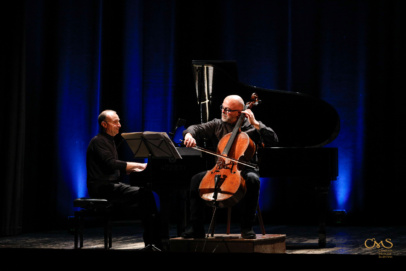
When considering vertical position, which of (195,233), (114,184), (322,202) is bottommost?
(195,233)

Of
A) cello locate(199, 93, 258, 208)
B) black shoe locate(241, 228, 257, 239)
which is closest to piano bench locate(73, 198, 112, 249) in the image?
cello locate(199, 93, 258, 208)

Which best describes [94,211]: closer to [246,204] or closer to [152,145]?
[152,145]

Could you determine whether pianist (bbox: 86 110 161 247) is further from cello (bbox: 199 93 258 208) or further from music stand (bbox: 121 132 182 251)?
cello (bbox: 199 93 258 208)

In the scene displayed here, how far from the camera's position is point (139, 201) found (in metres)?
4.40

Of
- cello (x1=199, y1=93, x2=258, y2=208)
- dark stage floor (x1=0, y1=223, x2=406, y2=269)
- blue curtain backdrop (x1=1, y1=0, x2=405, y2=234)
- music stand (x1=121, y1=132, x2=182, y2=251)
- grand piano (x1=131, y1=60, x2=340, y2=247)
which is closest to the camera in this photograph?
dark stage floor (x1=0, y1=223, x2=406, y2=269)

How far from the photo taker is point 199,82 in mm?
4793

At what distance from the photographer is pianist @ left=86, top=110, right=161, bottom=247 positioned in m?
4.34

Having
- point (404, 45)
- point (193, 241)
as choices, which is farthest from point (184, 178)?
point (404, 45)

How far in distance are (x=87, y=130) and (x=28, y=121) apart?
72cm

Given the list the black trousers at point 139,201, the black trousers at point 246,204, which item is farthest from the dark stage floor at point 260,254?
the black trousers at point 246,204

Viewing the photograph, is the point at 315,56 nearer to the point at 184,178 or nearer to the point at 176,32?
the point at 176,32

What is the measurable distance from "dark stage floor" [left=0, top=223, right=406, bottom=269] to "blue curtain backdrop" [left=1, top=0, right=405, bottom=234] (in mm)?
607

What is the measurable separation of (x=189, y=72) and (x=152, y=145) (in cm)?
306

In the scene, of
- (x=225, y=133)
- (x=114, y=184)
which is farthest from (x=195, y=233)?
(x=114, y=184)
